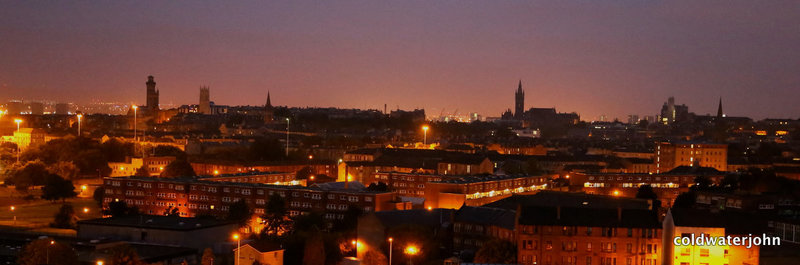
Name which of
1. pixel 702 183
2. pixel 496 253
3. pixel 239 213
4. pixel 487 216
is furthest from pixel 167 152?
pixel 496 253

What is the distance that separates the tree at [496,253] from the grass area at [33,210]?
1237cm

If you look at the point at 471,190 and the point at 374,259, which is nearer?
the point at 374,259

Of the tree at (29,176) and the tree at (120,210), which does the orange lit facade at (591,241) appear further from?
the tree at (29,176)

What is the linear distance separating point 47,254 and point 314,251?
4958 millimetres

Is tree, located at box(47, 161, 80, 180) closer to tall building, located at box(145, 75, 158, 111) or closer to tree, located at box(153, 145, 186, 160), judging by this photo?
tree, located at box(153, 145, 186, 160)

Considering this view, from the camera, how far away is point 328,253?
2066 centimetres

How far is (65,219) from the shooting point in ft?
84.7

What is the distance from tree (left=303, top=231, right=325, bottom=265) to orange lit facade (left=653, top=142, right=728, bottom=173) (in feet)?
101

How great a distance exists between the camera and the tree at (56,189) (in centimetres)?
3083

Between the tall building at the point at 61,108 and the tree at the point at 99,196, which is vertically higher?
the tall building at the point at 61,108

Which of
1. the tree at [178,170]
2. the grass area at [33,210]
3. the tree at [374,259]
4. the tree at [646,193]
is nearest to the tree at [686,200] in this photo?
the tree at [646,193]

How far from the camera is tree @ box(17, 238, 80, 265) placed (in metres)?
18.1

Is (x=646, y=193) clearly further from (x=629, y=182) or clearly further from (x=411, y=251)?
(x=411, y=251)

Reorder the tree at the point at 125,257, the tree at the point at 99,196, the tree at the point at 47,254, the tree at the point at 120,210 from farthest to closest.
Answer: the tree at the point at 99,196 → the tree at the point at 120,210 → the tree at the point at 47,254 → the tree at the point at 125,257
